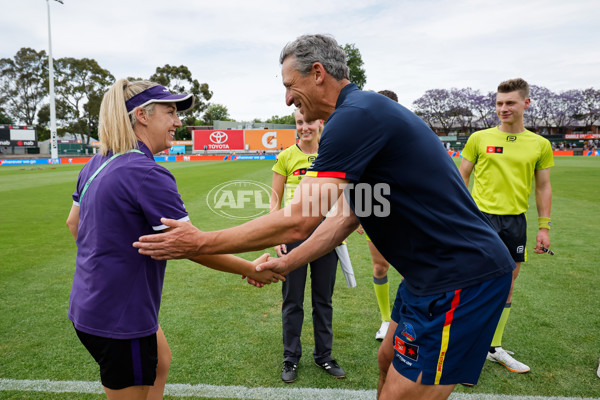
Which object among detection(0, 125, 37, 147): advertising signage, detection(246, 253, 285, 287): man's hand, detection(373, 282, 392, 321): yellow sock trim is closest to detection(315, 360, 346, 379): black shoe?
detection(373, 282, 392, 321): yellow sock trim

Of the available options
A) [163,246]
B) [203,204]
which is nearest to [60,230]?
[203,204]

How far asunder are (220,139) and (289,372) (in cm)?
5393

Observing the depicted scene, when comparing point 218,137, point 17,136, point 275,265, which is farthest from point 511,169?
point 17,136

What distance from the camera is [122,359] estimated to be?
84.1 inches

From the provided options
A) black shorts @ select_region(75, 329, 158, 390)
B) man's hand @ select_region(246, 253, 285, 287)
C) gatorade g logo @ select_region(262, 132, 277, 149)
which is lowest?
black shorts @ select_region(75, 329, 158, 390)

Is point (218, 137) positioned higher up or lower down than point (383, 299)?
higher up

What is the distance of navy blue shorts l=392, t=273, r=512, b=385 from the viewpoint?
1.99 meters

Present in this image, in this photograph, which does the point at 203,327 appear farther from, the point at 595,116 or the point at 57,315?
the point at 595,116

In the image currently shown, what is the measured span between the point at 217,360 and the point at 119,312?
2244 mm

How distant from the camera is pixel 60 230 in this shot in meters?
10.3

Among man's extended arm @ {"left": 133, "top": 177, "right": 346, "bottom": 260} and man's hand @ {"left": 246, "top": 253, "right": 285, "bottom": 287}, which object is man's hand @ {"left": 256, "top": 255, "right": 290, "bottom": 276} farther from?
man's extended arm @ {"left": 133, "top": 177, "right": 346, "bottom": 260}

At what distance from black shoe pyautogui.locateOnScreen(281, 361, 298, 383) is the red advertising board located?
52.9m

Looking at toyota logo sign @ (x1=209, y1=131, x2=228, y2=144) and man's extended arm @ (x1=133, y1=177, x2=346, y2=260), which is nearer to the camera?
man's extended arm @ (x1=133, y1=177, x2=346, y2=260)

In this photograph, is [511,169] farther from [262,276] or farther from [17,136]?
[17,136]
